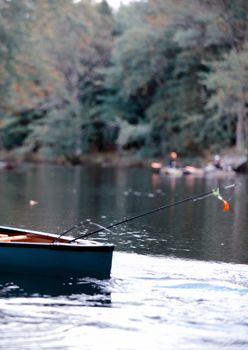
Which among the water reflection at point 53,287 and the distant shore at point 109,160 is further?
the distant shore at point 109,160

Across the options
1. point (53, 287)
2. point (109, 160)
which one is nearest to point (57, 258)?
point (53, 287)

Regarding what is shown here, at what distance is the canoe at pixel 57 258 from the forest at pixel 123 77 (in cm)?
3744

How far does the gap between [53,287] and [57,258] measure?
530mm

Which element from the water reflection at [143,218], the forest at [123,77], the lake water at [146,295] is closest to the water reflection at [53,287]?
the lake water at [146,295]

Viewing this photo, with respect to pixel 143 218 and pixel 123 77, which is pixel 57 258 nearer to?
pixel 143 218

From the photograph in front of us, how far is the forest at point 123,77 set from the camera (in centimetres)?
5200

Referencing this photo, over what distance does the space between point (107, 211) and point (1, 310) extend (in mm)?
14203

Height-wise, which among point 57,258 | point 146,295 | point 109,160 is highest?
point 109,160

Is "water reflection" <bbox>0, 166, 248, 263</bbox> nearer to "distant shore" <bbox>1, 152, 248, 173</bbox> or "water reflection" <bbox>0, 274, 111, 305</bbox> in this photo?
"water reflection" <bbox>0, 274, 111, 305</bbox>

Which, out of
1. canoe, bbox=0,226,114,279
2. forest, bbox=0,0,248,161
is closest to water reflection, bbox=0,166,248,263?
canoe, bbox=0,226,114,279

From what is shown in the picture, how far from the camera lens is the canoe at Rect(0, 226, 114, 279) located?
1277 centimetres

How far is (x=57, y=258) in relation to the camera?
42.4ft

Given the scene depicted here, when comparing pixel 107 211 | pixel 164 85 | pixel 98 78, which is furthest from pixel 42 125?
pixel 107 211

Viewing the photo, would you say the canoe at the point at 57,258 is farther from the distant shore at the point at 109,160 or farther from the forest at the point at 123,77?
the distant shore at the point at 109,160
